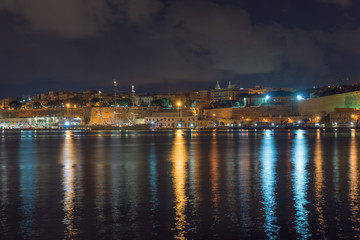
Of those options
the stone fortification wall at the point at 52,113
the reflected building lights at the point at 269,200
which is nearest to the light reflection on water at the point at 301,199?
the reflected building lights at the point at 269,200

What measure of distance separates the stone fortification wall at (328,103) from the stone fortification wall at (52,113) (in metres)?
43.8

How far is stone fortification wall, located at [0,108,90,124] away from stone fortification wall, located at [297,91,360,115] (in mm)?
43767

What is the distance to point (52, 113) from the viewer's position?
3954 inches

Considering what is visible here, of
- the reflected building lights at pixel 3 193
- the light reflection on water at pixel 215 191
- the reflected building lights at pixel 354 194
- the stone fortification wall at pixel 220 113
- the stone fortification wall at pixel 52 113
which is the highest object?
the stone fortification wall at pixel 52 113

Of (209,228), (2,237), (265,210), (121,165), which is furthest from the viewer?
(121,165)

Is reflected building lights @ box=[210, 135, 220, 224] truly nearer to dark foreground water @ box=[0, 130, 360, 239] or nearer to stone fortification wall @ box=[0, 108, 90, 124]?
dark foreground water @ box=[0, 130, 360, 239]

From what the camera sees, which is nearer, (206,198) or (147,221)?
(147,221)

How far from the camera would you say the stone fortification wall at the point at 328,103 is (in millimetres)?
65938

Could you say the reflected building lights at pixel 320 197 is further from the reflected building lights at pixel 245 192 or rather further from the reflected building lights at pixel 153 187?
the reflected building lights at pixel 153 187

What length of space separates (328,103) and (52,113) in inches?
2435

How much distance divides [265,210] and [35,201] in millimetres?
4268

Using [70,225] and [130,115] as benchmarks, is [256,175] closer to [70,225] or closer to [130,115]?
[70,225]

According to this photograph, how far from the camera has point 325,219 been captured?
658 cm

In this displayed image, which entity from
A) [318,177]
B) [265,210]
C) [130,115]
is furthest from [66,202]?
[130,115]
